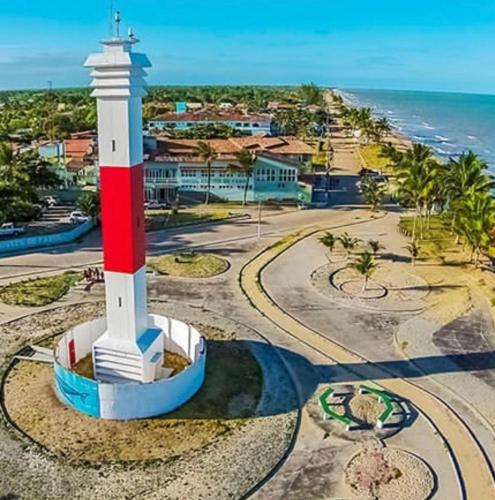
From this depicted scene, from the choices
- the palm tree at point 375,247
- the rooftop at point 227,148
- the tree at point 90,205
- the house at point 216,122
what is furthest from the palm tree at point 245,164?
the house at point 216,122

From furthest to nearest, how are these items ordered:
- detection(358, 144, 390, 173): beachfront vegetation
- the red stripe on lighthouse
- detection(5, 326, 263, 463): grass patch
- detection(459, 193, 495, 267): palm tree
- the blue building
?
the blue building → detection(358, 144, 390, 173): beachfront vegetation → detection(459, 193, 495, 267): palm tree → the red stripe on lighthouse → detection(5, 326, 263, 463): grass patch

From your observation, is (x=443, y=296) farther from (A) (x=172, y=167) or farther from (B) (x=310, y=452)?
(A) (x=172, y=167)

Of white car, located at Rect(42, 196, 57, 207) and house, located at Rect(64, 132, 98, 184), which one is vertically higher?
house, located at Rect(64, 132, 98, 184)

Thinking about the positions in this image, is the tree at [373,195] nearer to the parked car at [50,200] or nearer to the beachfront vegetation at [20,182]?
the beachfront vegetation at [20,182]

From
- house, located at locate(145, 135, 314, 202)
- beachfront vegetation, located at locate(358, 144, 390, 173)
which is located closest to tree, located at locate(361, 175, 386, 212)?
house, located at locate(145, 135, 314, 202)

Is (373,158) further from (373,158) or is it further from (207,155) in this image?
(207,155)

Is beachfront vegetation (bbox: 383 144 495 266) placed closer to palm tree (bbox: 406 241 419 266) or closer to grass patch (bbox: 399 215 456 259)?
grass patch (bbox: 399 215 456 259)

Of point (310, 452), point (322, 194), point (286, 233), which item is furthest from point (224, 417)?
point (322, 194)
